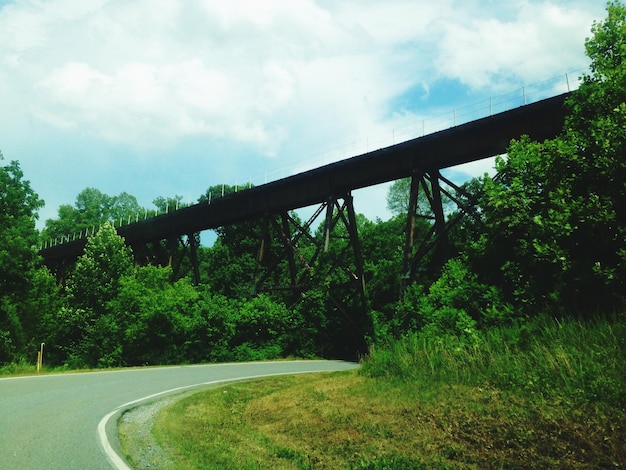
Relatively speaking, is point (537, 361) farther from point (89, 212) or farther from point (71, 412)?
point (89, 212)

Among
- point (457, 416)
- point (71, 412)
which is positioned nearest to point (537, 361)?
point (457, 416)

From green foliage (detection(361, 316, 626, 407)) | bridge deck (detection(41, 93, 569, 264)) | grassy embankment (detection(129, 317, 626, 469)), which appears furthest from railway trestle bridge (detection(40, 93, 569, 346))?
grassy embankment (detection(129, 317, 626, 469))

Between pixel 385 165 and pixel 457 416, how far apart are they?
1599 cm

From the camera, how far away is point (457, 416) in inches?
258

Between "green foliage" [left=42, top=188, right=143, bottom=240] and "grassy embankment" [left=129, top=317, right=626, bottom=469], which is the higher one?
"green foliage" [left=42, top=188, right=143, bottom=240]

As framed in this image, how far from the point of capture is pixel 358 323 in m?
24.2

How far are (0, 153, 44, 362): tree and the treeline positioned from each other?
8 centimetres

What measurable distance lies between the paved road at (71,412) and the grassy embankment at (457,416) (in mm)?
1004

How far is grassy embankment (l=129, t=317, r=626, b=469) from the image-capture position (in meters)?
5.27

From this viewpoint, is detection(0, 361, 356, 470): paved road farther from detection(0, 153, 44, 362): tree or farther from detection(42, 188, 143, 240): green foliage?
detection(42, 188, 143, 240): green foliage

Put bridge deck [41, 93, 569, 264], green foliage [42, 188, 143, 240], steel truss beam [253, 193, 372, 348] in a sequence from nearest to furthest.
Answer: bridge deck [41, 93, 569, 264]
steel truss beam [253, 193, 372, 348]
green foliage [42, 188, 143, 240]

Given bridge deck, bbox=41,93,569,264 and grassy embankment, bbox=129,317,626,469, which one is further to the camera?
bridge deck, bbox=41,93,569,264

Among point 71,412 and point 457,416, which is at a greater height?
point 71,412

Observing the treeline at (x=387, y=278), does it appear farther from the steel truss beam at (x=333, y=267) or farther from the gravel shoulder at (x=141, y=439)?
the gravel shoulder at (x=141, y=439)
